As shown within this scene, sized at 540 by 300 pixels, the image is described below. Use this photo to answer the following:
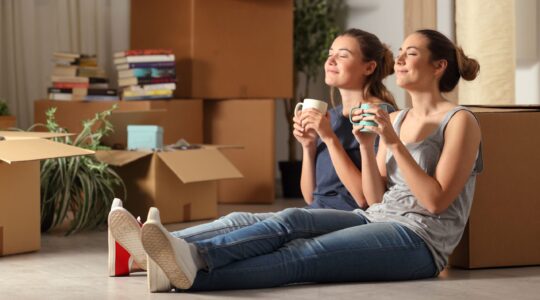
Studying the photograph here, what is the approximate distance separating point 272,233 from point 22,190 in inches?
45.8

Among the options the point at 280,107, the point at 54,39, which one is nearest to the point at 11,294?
the point at 54,39

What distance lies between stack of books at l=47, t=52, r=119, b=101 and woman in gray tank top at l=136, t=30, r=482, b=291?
255 centimetres

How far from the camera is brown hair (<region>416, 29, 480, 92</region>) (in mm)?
2721

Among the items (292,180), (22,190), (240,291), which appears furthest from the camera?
(292,180)

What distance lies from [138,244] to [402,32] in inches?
113

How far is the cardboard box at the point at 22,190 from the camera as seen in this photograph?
10.7 feet

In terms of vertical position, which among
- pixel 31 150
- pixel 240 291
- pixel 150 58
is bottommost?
pixel 240 291

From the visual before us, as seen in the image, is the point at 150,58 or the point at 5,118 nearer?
the point at 5,118

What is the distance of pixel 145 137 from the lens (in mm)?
4320

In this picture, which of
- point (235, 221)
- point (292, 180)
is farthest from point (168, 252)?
point (292, 180)

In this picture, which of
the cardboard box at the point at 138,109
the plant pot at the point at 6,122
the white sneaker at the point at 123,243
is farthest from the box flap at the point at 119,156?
the white sneaker at the point at 123,243

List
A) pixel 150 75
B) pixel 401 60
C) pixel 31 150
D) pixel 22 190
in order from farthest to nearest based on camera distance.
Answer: pixel 150 75, pixel 22 190, pixel 31 150, pixel 401 60

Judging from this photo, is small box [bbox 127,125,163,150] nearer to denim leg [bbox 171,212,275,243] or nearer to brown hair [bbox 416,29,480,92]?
denim leg [bbox 171,212,275,243]

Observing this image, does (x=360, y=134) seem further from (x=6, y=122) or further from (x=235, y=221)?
(x=6, y=122)
